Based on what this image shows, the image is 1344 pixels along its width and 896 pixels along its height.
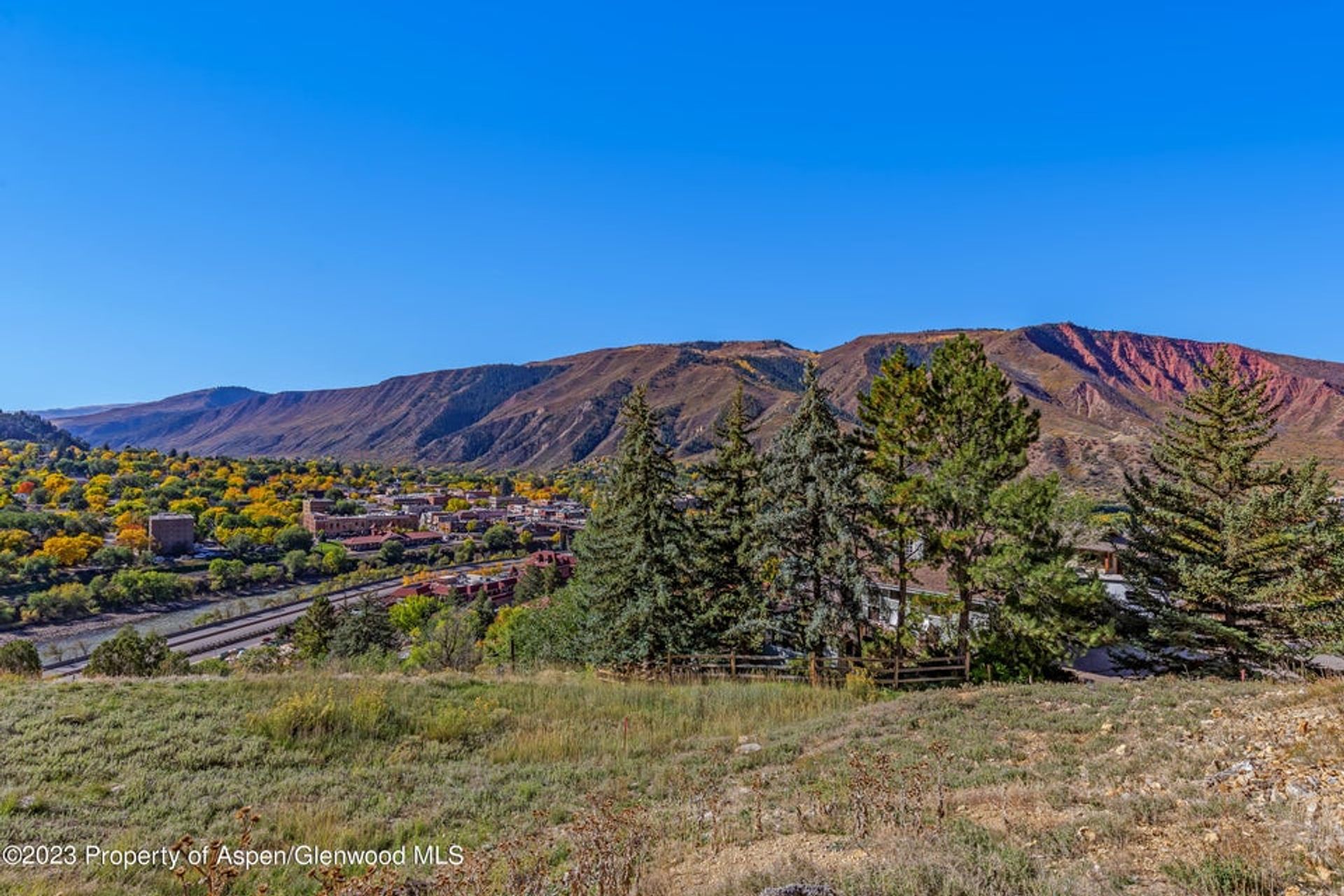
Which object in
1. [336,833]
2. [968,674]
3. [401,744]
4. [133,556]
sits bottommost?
[133,556]

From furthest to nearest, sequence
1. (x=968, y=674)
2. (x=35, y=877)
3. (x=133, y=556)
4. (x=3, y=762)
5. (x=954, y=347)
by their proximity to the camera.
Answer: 1. (x=133, y=556)
2. (x=954, y=347)
3. (x=968, y=674)
4. (x=3, y=762)
5. (x=35, y=877)

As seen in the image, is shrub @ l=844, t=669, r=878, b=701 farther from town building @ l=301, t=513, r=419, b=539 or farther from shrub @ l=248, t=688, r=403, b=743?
town building @ l=301, t=513, r=419, b=539

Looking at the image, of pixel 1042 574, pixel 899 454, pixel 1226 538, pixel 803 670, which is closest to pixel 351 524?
pixel 803 670

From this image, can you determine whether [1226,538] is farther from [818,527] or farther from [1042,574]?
[818,527]

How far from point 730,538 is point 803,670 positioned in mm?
5064

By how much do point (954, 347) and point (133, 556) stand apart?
105850 millimetres

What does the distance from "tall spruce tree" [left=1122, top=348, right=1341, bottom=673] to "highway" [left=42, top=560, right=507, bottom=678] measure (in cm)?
4690

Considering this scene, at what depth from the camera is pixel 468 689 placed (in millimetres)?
13148

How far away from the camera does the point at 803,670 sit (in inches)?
680

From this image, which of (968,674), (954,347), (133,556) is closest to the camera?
(968,674)

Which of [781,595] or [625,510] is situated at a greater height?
[625,510]

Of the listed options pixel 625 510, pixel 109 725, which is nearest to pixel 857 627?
pixel 625 510

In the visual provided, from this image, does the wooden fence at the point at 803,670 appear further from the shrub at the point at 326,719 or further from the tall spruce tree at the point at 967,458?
the shrub at the point at 326,719

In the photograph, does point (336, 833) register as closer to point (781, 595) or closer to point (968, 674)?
point (781, 595)
